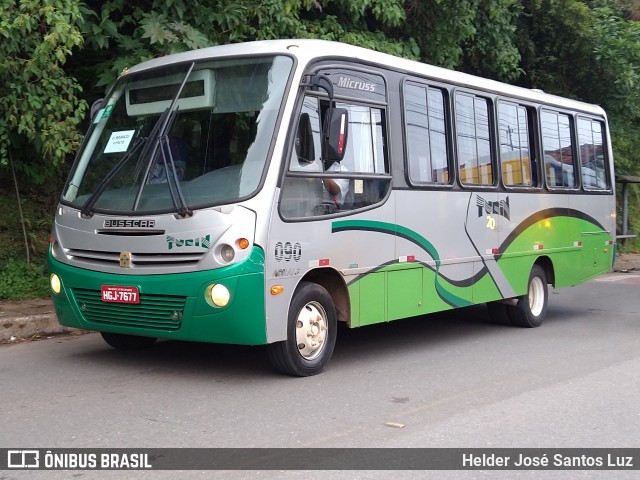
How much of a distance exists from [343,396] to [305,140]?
2163 mm

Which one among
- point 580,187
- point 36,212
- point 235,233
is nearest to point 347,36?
point 580,187

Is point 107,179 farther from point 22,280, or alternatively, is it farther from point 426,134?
point 22,280

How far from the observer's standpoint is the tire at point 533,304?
10.5 meters

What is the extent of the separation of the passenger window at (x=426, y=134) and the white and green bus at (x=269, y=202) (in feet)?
0.07

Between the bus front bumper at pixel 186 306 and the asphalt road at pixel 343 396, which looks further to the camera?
the bus front bumper at pixel 186 306

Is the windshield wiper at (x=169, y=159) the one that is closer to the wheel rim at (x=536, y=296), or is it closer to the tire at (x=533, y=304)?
the tire at (x=533, y=304)

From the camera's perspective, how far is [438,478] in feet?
15.4

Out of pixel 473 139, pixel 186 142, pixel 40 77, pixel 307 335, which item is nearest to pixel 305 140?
pixel 186 142

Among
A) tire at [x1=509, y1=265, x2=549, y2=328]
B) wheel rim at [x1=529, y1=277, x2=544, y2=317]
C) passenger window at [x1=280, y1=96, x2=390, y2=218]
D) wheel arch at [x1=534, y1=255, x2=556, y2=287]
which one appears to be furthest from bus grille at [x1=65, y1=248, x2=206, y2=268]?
wheel arch at [x1=534, y1=255, x2=556, y2=287]

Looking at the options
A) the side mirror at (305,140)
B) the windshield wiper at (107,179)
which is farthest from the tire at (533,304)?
the windshield wiper at (107,179)

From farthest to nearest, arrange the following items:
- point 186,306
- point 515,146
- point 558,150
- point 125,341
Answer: point 558,150, point 515,146, point 125,341, point 186,306

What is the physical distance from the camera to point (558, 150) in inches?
441

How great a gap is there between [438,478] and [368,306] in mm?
3099

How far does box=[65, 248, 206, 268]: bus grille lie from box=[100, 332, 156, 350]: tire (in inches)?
43.4
